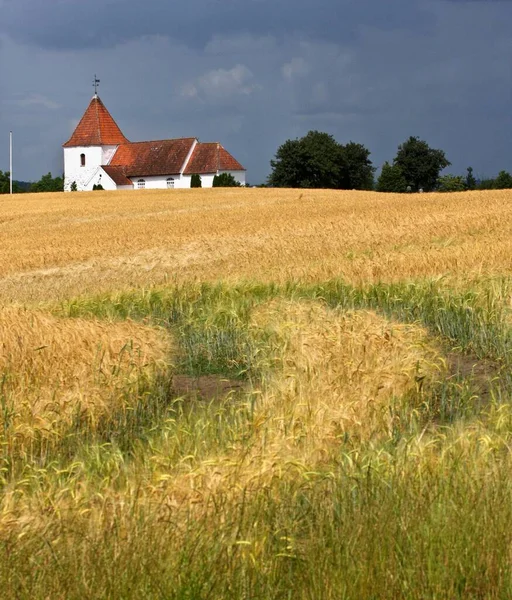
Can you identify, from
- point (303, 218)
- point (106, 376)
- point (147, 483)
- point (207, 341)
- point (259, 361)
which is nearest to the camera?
point (147, 483)

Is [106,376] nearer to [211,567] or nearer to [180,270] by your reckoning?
[211,567]

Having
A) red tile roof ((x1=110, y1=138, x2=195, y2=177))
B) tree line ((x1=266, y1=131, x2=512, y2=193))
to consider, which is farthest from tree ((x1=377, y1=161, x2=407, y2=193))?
red tile roof ((x1=110, y1=138, x2=195, y2=177))

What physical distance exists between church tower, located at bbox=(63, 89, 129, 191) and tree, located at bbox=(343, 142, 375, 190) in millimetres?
27857

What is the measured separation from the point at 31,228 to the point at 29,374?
1007 inches

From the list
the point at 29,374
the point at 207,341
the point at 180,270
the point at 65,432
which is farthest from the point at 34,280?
the point at 65,432

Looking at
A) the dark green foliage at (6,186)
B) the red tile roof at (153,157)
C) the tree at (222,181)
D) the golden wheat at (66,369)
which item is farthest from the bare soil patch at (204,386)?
the dark green foliage at (6,186)

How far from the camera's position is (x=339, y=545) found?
13.9 ft

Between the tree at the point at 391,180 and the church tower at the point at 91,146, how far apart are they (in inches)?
1373

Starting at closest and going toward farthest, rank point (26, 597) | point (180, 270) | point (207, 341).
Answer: point (26, 597), point (207, 341), point (180, 270)

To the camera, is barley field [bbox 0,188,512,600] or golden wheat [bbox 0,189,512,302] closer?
barley field [bbox 0,188,512,600]

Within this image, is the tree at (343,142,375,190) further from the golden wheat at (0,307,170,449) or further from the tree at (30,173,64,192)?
the golden wheat at (0,307,170,449)

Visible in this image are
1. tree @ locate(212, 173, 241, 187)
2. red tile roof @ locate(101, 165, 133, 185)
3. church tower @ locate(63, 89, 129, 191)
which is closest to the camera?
tree @ locate(212, 173, 241, 187)

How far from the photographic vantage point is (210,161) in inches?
3270

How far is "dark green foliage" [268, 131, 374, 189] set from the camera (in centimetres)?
10012
